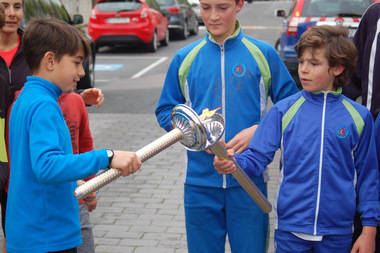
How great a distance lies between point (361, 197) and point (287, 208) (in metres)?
0.34

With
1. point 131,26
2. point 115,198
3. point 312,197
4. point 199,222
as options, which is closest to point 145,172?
point 115,198

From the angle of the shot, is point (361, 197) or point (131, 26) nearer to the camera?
point (361, 197)

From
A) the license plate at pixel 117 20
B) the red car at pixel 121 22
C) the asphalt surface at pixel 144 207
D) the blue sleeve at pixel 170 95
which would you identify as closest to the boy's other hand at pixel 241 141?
the blue sleeve at pixel 170 95

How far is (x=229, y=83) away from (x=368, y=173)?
79 centimetres

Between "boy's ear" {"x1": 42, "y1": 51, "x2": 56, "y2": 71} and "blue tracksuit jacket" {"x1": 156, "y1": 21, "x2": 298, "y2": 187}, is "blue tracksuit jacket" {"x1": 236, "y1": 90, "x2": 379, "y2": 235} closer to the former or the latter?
"blue tracksuit jacket" {"x1": 156, "y1": 21, "x2": 298, "y2": 187}

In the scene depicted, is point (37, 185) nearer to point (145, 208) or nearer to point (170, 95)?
point (170, 95)

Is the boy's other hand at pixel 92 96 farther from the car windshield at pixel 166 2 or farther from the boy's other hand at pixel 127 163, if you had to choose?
the car windshield at pixel 166 2

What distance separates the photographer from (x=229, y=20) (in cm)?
299

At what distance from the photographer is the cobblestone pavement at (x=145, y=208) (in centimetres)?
469

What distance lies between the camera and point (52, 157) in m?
2.32

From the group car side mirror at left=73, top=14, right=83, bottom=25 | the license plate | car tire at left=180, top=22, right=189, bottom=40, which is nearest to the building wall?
car tire at left=180, top=22, right=189, bottom=40

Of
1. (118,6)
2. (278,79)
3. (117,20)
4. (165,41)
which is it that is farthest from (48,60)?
(165,41)

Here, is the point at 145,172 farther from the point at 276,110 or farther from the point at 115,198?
the point at 276,110

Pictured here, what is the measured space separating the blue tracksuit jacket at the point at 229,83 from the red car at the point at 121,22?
14421 millimetres
